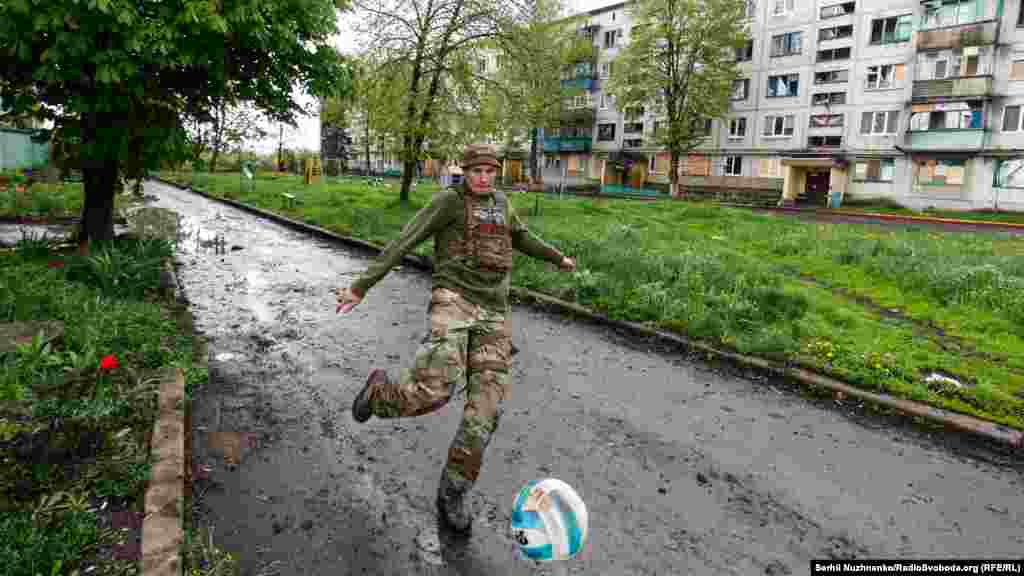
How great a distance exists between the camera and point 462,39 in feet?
66.2

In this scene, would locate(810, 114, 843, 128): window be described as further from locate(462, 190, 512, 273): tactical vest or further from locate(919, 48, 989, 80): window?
locate(462, 190, 512, 273): tactical vest

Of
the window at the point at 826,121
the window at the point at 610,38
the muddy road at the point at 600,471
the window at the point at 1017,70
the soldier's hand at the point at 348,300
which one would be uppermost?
the window at the point at 610,38

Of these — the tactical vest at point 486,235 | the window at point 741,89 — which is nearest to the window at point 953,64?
the window at point 741,89

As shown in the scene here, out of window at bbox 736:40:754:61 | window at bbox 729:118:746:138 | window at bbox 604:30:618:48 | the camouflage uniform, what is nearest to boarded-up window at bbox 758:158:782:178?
window at bbox 729:118:746:138

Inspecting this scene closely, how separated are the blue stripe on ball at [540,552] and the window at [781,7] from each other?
5074cm

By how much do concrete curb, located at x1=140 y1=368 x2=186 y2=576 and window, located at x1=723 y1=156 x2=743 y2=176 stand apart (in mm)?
48688

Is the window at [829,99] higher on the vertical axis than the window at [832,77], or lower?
lower

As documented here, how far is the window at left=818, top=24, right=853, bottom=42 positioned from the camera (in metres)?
41.5

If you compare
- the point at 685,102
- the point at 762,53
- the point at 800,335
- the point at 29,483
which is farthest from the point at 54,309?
the point at 762,53

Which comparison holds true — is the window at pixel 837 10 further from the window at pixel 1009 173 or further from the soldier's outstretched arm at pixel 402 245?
the soldier's outstretched arm at pixel 402 245

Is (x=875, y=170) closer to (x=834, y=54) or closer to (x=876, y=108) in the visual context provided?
(x=876, y=108)

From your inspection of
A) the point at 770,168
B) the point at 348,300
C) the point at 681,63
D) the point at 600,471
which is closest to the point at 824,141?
the point at 770,168

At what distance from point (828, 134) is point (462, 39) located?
32489 mm

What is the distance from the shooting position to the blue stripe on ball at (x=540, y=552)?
2850 millimetres
